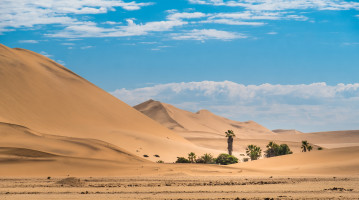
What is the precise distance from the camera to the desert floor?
92.3 feet

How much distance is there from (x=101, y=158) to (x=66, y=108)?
132ft

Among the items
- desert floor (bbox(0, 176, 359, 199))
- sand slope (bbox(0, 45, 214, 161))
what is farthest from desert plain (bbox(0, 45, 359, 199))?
sand slope (bbox(0, 45, 214, 161))

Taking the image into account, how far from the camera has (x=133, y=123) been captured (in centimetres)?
10944

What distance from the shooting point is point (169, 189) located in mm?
32406

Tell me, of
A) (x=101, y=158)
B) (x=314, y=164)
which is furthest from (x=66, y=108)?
(x=314, y=164)

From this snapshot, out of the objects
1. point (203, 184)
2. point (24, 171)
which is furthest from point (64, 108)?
point (203, 184)

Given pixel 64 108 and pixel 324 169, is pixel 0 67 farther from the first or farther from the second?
pixel 324 169

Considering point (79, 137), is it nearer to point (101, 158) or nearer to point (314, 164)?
point (101, 158)

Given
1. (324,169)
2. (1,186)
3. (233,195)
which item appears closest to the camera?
(233,195)

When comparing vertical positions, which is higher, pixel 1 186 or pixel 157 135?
pixel 157 135

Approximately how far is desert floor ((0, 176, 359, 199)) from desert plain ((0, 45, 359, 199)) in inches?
2.2

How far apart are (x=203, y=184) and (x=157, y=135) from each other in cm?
7398

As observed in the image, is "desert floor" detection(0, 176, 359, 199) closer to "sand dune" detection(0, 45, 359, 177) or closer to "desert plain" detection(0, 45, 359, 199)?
→ "desert plain" detection(0, 45, 359, 199)

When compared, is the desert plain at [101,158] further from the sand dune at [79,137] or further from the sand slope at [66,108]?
the sand slope at [66,108]
